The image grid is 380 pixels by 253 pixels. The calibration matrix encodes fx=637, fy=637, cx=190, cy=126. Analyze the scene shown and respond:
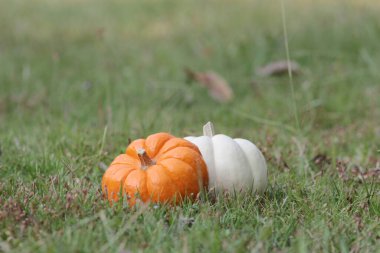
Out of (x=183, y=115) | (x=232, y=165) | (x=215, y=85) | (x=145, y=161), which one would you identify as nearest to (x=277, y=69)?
(x=215, y=85)

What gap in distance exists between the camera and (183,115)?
16.7 feet

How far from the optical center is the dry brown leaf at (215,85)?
5.59 meters

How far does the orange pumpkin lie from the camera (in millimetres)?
2545

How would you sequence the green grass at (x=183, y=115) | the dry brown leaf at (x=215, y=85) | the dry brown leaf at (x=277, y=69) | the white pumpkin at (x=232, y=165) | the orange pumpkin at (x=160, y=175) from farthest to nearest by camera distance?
1. the dry brown leaf at (x=277, y=69)
2. the dry brown leaf at (x=215, y=85)
3. the white pumpkin at (x=232, y=165)
4. the orange pumpkin at (x=160, y=175)
5. the green grass at (x=183, y=115)

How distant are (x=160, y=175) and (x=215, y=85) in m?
3.22

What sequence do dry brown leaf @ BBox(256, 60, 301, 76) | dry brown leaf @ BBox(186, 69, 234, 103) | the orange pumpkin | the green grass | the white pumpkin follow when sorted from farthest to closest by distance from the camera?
Answer: dry brown leaf @ BBox(256, 60, 301, 76), dry brown leaf @ BBox(186, 69, 234, 103), the white pumpkin, the orange pumpkin, the green grass

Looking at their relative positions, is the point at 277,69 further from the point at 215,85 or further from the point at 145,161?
the point at 145,161

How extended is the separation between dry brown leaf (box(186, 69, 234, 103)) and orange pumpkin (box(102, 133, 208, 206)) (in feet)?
9.53

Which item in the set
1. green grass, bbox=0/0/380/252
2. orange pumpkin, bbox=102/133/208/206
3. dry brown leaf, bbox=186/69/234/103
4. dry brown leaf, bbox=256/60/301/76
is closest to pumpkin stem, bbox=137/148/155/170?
orange pumpkin, bbox=102/133/208/206

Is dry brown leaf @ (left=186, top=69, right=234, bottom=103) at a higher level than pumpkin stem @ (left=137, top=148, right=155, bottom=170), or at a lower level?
lower

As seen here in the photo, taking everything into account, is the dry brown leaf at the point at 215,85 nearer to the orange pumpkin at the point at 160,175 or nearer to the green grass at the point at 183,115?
the green grass at the point at 183,115

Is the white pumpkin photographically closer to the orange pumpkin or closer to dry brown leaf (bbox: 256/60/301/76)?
the orange pumpkin

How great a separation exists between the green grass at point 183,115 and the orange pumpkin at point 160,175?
77mm

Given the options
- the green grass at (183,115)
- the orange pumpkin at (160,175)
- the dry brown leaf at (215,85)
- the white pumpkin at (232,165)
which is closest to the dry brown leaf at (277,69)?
the green grass at (183,115)
